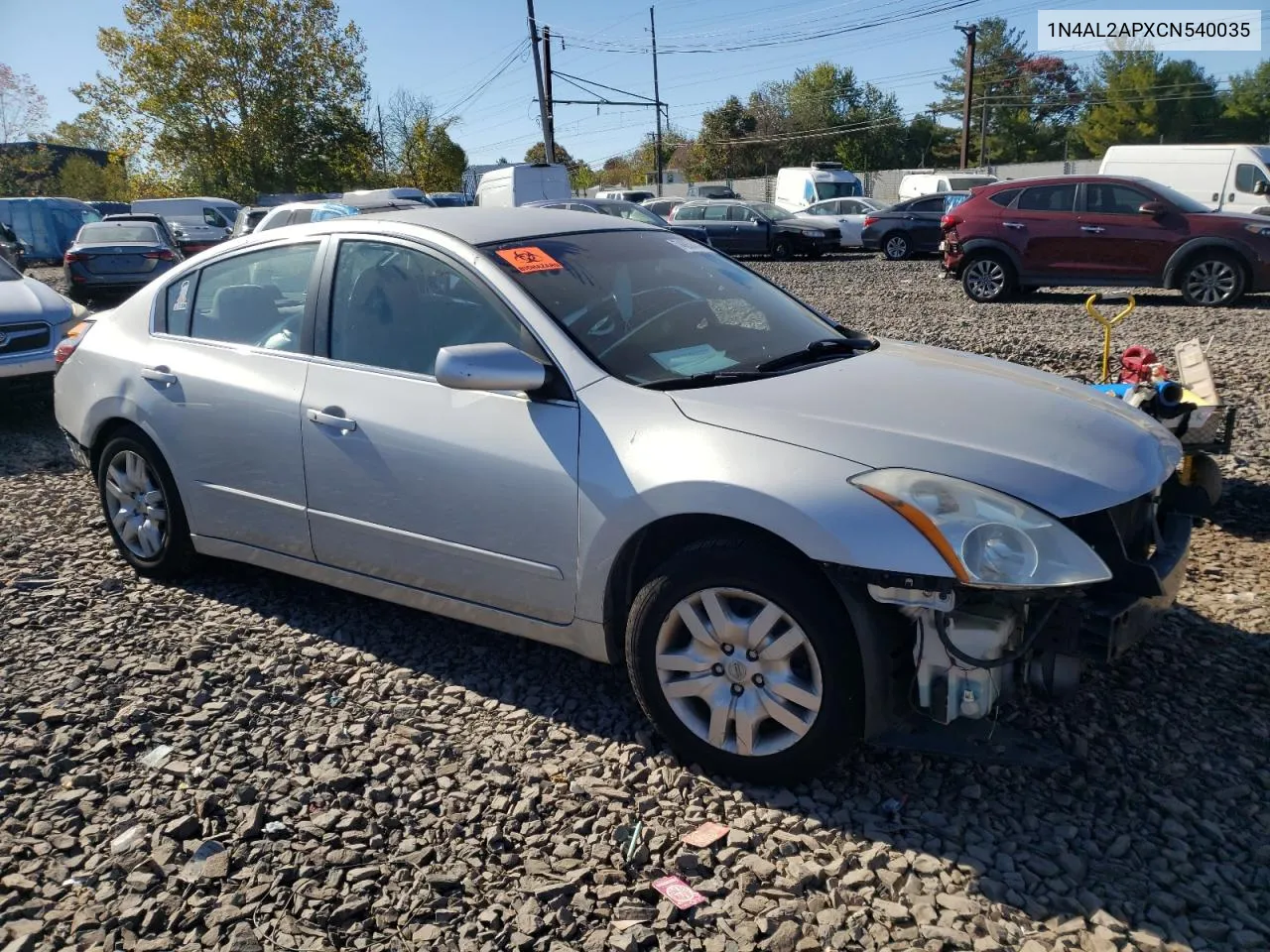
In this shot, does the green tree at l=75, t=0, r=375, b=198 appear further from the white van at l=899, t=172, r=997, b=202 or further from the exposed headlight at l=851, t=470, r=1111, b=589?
the exposed headlight at l=851, t=470, r=1111, b=589

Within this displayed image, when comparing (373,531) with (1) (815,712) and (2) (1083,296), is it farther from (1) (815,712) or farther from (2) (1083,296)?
(2) (1083,296)

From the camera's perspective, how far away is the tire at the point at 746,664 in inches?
109

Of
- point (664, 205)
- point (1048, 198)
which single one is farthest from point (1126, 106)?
point (1048, 198)

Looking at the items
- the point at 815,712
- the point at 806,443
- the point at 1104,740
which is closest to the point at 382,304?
the point at 806,443

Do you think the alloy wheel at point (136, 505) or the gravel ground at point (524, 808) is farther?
the alloy wheel at point (136, 505)

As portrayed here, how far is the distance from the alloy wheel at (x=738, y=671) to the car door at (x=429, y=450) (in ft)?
1.47

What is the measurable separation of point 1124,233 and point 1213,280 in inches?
48.0

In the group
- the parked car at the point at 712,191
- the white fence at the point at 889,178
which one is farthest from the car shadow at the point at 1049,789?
the white fence at the point at 889,178

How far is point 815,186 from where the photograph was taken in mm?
29469

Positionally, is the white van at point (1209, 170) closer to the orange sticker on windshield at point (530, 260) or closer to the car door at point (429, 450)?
the orange sticker on windshield at point (530, 260)

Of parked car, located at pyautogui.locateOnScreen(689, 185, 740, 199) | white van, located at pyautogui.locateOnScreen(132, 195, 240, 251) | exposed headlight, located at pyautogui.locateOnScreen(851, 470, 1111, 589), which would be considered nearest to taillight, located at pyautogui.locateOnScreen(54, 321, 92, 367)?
exposed headlight, located at pyautogui.locateOnScreen(851, 470, 1111, 589)

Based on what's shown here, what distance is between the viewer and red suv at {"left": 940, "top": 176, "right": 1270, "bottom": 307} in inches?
495

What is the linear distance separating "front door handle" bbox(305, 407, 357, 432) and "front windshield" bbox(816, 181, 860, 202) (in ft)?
89.4

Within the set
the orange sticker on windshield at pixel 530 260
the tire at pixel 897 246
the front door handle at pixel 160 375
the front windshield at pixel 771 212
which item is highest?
the orange sticker on windshield at pixel 530 260
